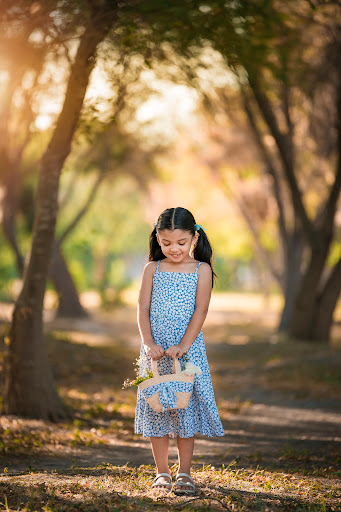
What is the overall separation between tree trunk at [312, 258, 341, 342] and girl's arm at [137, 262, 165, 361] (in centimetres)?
1014

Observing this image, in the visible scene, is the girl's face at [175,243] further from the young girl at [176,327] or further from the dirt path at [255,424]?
the dirt path at [255,424]

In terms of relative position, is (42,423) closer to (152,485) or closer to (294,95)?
(152,485)

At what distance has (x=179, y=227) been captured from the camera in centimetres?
421

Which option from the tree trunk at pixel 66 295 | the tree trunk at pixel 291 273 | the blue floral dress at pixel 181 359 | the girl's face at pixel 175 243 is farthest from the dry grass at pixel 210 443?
the tree trunk at pixel 66 295

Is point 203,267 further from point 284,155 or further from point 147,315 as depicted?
point 284,155

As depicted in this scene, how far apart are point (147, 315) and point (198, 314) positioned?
329 mm

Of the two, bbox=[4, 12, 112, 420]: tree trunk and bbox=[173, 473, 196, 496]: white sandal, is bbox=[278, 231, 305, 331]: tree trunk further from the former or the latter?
bbox=[173, 473, 196, 496]: white sandal

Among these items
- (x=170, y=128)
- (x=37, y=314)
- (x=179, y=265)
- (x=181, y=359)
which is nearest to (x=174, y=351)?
(x=181, y=359)

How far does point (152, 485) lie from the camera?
418cm

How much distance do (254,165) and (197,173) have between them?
4204mm

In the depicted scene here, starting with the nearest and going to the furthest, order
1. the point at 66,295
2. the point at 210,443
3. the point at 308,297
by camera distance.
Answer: the point at 210,443, the point at 308,297, the point at 66,295

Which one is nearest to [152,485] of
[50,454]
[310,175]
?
[50,454]

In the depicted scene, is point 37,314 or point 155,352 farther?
point 37,314

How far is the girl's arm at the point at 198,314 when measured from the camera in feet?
13.5
